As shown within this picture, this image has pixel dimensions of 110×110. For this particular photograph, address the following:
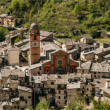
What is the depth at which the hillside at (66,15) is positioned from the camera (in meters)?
85.6

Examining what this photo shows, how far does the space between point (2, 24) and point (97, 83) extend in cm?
7390

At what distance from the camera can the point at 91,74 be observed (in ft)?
159

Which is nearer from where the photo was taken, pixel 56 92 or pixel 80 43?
pixel 56 92

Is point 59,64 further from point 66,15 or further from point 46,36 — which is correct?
point 66,15

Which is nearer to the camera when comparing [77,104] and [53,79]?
[77,104]

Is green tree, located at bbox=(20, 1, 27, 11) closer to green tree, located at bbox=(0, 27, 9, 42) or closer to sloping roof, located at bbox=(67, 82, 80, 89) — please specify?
green tree, located at bbox=(0, 27, 9, 42)

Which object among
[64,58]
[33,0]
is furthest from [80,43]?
[33,0]

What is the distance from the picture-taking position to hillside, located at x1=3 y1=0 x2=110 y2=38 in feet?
281

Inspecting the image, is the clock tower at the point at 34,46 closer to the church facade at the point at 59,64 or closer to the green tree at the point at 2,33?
the church facade at the point at 59,64

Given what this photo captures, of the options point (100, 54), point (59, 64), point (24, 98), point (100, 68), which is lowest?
point (24, 98)

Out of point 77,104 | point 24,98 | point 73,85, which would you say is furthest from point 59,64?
point 77,104

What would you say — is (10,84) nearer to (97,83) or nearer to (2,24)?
(97,83)

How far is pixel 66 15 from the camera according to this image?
96.9 meters

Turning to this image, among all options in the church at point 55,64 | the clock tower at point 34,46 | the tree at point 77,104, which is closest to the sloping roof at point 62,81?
the tree at point 77,104
